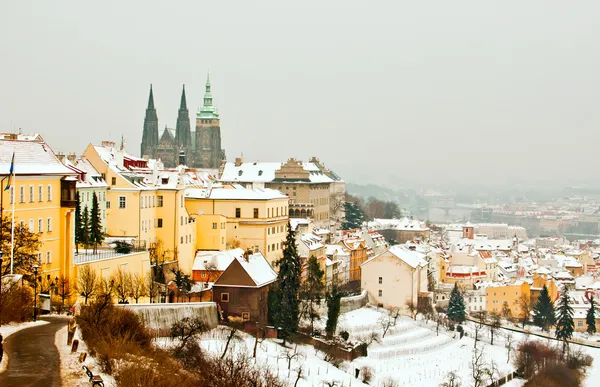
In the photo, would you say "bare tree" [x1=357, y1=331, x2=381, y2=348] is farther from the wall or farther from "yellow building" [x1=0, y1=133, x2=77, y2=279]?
"yellow building" [x1=0, y1=133, x2=77, y2=279]

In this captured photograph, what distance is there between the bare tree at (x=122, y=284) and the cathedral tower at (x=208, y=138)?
400ft

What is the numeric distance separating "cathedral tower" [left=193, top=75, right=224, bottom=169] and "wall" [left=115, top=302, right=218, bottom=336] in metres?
121

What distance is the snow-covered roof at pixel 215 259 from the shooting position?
47.6m

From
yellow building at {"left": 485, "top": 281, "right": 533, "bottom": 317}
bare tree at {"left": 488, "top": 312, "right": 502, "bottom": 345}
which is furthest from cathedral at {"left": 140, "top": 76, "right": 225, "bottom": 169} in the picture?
bare tree at {"left": 488, "top": 312, "right": 502, "bottom": 345}

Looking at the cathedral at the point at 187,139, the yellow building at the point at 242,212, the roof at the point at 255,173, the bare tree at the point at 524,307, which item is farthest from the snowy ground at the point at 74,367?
the cathedral at the point at 187,139

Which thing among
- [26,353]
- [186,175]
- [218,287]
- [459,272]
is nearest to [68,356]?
[26,353]

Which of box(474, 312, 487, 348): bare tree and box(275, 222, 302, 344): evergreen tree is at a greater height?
box(275, 222, 302, 344): evergreen tree

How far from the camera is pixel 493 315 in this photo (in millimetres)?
75062

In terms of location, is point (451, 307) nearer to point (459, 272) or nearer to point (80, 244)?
Result: point (459, 272)

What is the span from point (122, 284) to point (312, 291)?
58.3ft

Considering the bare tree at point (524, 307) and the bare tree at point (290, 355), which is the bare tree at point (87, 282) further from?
the bare tree at point (524, 307)

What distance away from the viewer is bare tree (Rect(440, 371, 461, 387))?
46875mm

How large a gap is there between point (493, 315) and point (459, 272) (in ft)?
30.9

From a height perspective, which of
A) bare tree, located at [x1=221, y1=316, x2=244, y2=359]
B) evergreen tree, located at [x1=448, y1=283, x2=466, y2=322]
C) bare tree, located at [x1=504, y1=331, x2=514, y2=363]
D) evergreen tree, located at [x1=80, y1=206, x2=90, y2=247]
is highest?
evergreen tree, located at [x1=80, y1=206, x2=90, y2=247]
